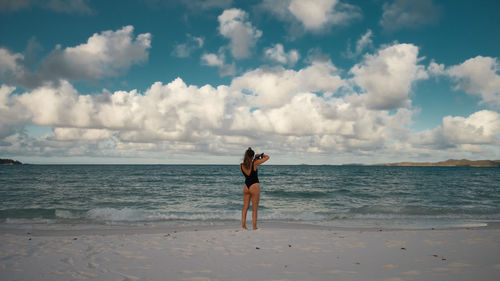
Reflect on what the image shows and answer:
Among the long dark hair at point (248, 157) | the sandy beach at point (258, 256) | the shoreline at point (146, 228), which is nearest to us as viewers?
the sandy beach at point (258, 256)

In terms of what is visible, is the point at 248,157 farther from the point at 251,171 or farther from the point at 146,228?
the point at 146,228

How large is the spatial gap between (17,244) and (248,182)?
6729 millimetres

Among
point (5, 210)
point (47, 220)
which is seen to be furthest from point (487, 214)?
point (5, 210)

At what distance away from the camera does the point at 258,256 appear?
604 cm

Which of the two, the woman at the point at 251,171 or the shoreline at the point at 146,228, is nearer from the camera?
the woman at the point at 251,171

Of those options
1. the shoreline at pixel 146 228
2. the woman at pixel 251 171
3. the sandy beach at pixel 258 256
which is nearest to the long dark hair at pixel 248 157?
the woman at pixel 251 171

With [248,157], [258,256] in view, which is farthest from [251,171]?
[258,256]

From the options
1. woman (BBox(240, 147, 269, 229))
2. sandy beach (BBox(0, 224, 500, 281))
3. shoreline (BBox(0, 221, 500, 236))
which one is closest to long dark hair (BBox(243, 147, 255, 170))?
woman (BBox(240, 147, 269, 229))

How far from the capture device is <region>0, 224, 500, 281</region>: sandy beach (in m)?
4.87

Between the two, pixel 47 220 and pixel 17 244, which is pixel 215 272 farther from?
pixel 47 220

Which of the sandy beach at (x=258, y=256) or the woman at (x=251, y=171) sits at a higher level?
the woman at (x=251, y=171)

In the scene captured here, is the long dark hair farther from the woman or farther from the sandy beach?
the sandy beach

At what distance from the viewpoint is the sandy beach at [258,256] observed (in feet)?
16.0

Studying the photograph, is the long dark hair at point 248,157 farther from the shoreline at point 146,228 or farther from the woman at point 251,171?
the shoreline at point 146,228
